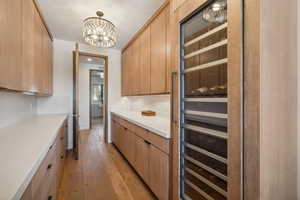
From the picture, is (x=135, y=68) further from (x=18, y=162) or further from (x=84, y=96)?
(x=84, y=96)

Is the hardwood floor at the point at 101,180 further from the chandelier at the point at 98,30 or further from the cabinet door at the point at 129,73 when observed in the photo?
the chandelier at the point at 98,30

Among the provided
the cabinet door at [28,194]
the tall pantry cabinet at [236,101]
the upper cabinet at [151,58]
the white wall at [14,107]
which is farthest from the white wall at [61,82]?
the tall pantry cabinet at [236,101]

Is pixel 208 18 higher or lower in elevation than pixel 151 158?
higher

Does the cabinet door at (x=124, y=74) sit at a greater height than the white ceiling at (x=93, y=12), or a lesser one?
lesser

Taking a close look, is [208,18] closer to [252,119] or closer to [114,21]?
[252,119]

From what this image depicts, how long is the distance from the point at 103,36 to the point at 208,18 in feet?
5.32

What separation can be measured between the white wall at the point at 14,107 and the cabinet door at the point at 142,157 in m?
1.63

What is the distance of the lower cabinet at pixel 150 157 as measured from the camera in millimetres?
1392

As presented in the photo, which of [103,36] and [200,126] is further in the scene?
[103,36]

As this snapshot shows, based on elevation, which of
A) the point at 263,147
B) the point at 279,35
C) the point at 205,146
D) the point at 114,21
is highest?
the point at 114,21

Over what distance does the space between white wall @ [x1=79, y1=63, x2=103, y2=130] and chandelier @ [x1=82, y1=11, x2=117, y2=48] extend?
3.36 m

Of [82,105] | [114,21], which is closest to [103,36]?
[114,21]

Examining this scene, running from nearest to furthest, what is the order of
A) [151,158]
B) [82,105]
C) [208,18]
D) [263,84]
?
[263,84] < [208,18] < [151,158] < [82,105]

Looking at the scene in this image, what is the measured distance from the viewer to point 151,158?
1636 millimetres
